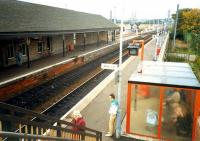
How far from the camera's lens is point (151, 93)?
9156mm

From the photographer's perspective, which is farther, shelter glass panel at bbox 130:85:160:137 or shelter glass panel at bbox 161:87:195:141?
shelter glass panel at bbox 130:85:160:137

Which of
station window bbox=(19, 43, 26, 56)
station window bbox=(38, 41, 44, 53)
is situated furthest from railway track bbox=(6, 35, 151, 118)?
station window bbox=(38, 41, 44, 53)

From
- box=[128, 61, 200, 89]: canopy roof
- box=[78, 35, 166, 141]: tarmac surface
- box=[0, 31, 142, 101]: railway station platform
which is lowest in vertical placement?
box=[78, 35, 166, 141]: tarmac surface

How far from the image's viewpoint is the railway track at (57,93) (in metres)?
14.5

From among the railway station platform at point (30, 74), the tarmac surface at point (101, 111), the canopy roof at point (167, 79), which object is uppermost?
the canopy roof at point (167, 79)

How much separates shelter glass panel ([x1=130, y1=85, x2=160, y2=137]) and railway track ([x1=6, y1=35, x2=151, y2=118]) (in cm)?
505

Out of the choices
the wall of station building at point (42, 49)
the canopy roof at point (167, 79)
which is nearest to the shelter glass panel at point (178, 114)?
the canopy roof at point (167, 79)

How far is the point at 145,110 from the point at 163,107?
27.4 inches

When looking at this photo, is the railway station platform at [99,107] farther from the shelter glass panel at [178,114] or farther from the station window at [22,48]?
the station window at [22,48]

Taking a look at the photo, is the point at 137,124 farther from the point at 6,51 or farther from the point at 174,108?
the point at 6,51

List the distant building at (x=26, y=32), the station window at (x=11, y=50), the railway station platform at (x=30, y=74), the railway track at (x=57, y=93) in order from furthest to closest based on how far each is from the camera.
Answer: the station window at (x=11, y=50), the distant building at (x=26, y=32), the railway station platform at (x=30, y=74), the railway track at (x=57, y=93)

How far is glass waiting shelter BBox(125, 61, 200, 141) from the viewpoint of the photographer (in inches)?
348

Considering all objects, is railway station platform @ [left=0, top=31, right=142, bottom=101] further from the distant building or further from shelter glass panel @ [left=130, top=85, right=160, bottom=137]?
shelter glass panel @ [left=130, top=85, right=160, bottom=137]

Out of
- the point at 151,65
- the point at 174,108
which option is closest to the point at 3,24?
the point at 151,65
